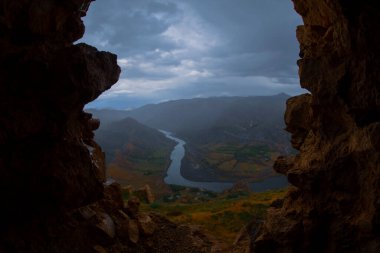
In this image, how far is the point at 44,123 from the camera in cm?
1819

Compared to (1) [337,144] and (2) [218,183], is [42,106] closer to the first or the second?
(1) [337,144]

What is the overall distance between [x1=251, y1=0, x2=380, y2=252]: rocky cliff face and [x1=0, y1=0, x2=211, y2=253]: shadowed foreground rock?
35.3ft

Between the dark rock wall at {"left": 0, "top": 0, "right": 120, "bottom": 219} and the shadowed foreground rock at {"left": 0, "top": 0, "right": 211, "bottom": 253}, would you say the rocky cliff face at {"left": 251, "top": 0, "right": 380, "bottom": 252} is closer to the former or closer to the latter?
the shadowed foreground rock at {"left": 0, "top": 0, "right": 211, "bottom": 253}

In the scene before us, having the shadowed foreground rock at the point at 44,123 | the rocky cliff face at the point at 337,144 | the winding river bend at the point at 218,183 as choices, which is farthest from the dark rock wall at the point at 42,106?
the winding river bend at the point at 218,183

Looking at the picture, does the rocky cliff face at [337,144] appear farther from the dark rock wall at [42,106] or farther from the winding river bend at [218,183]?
the winding river bend at [218,183]

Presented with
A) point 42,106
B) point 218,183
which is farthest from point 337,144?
point 218,183

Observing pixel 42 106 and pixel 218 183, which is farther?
pixel 218 183

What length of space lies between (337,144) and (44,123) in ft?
46.7

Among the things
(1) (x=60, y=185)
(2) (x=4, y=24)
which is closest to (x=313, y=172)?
(1) (x=60, y=185)

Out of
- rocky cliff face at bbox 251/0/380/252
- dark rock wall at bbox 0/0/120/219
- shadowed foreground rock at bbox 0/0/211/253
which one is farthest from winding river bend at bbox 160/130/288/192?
dark rock wall at bbox 0/0/120/219

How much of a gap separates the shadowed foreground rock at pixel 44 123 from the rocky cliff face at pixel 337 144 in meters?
10.8

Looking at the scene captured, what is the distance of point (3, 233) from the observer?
18172mm

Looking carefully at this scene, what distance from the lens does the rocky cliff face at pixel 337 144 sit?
16516 mm

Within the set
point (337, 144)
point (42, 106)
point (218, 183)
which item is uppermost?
point (42, 106)
